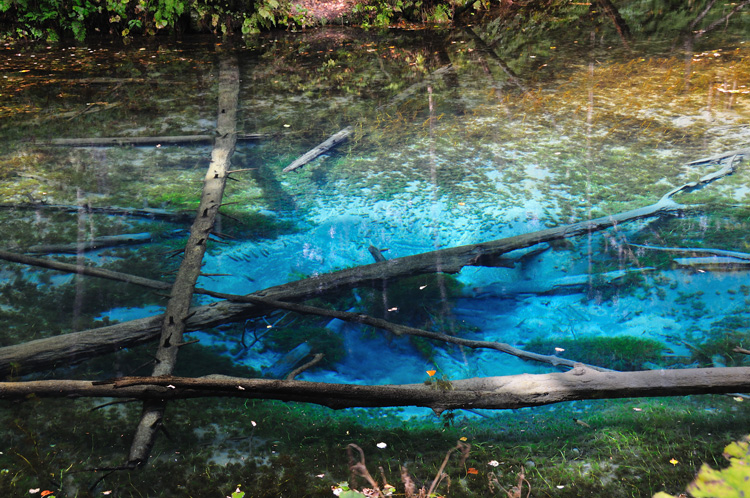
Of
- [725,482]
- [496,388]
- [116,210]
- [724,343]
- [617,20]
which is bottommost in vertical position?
[724,343]

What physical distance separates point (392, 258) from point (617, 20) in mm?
9778

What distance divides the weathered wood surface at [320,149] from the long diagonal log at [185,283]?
2.21ft

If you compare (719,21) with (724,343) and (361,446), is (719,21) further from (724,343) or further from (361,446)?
(361,446)

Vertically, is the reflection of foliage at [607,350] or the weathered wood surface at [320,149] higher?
the weathered wood surface at [320,149]

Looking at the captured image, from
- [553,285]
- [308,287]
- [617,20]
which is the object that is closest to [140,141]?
[308,287]

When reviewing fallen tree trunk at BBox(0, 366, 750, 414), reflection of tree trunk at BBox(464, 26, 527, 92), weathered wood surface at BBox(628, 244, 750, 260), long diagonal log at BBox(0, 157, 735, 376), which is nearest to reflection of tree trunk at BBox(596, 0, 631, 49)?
reflection of tree trunk at BBox(464, 26, 527, 92)

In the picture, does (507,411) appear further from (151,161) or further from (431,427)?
(151,161)

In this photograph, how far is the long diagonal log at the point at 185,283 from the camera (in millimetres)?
2834

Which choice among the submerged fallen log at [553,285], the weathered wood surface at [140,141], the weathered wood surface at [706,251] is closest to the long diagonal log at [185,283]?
the weathered wood surface at [140,141]

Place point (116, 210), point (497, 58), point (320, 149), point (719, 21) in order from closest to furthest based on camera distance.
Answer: point (116, 210) → point (320, 149) → point (497, 58) → point (719, 21)

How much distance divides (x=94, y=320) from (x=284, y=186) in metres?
2.32

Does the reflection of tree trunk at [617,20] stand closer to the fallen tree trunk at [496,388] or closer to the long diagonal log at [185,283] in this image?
the long diagonal log at [185,283]

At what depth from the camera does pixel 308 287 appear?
13.0ft

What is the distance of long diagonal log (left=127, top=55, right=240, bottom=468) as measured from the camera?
9.30ft
